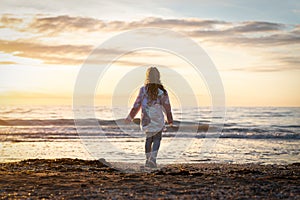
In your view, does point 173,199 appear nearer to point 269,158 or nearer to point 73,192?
point 73,192

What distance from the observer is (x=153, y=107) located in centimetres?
870

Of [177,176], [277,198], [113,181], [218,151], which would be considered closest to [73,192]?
[113,181]

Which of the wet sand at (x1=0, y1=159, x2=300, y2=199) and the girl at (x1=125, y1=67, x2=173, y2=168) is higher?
the girl at (x1=125, y1=67, x2=173, y2=168)

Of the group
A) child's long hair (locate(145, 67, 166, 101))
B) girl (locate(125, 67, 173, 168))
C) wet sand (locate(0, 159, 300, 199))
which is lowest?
wet sand (locate(0, 159, 300, 199))

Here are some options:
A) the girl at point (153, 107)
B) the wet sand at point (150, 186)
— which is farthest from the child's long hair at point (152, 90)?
the wet sand at point (150, 186)

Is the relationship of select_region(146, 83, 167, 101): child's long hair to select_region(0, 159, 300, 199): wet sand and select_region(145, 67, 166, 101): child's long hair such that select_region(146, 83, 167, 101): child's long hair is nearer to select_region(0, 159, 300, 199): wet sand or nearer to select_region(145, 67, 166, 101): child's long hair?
select_region(145, 67, 166, 101): child's long hair

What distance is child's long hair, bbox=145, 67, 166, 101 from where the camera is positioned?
8617 millimetres

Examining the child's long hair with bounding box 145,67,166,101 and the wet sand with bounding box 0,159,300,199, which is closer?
the wet sand with bounding box 0,159,300,199

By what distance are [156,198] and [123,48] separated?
4.70m

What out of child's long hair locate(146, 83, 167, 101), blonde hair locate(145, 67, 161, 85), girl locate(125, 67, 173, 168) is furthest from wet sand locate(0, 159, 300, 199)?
blonde hair locate(145, 67, 161, 85)

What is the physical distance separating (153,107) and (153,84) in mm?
488

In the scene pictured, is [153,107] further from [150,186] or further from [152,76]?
[150,186]

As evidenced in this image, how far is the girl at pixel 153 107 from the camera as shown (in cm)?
864

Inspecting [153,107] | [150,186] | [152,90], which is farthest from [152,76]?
[150,186]
